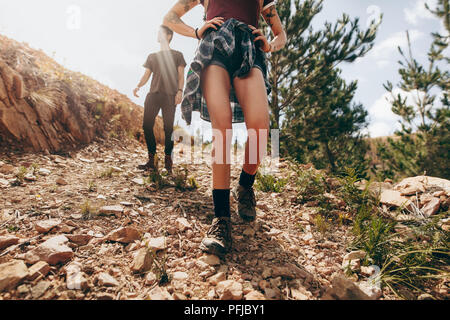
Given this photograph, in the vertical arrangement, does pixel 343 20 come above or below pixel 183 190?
above

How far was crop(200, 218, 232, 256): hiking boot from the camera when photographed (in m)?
1.28

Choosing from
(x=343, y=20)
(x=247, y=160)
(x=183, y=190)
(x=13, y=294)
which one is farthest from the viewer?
(x=343, y=20)

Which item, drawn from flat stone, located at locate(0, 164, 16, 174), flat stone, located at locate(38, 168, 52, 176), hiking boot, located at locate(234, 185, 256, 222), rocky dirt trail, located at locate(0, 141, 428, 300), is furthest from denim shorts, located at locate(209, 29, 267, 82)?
flat stone, located at locate(0, 164, 16, 174)

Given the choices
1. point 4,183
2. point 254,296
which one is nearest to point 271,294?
point 254,296

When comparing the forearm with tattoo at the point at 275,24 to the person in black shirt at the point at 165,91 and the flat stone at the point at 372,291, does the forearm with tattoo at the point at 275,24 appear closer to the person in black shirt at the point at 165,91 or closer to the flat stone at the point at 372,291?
the person in black shirt at the point at 165,91

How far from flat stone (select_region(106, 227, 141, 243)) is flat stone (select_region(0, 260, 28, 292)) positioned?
0.40 m

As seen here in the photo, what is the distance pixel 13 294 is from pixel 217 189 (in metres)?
1.01

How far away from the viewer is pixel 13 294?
2.97 ft

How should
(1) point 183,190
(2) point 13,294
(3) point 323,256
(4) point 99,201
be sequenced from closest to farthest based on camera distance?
1. (2) point 13,294
2. (3) point 323,256
3. (4) point 99,201
4. (1) point 183,190

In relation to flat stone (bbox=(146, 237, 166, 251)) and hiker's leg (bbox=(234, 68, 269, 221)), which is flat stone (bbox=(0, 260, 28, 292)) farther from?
hiker's leg (bbox=(234, 68, 269, 221))

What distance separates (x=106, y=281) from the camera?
1.02 m
